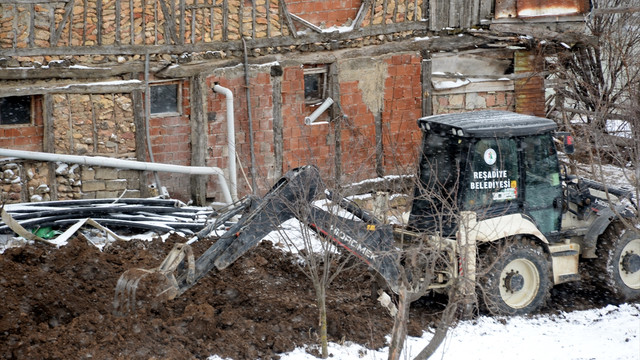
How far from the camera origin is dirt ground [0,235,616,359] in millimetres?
7906

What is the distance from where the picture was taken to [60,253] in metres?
10.3

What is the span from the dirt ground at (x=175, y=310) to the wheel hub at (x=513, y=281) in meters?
0.88

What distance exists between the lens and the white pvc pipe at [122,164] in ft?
41.6

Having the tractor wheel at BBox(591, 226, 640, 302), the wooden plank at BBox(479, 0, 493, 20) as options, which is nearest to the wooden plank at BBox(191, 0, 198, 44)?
the wooden plank at BBox(479, 0, 493, 20)

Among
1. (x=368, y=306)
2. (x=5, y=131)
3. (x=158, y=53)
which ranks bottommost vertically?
(x=368, y=306)

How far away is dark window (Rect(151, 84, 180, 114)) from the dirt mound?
11.5 feet

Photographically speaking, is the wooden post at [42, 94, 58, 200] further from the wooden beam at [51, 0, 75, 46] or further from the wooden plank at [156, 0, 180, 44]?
the wooden plank at [156, 0, 180, 44]

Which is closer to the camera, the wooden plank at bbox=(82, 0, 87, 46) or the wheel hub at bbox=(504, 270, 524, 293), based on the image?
the wheel hub at bbox=(504, 270, 524, 293)

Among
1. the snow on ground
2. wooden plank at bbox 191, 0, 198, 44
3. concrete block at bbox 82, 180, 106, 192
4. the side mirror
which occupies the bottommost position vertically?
the snow on ground

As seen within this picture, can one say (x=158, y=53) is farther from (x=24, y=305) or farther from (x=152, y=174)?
(x=24, y=305)

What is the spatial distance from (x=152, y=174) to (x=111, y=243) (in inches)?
104

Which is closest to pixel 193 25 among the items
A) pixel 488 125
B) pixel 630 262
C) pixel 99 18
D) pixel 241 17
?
pixel 241 17

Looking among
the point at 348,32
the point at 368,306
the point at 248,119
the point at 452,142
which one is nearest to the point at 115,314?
the point at 368,306

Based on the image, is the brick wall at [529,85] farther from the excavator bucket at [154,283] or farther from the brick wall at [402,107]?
the excavator bucket at [154,283]
